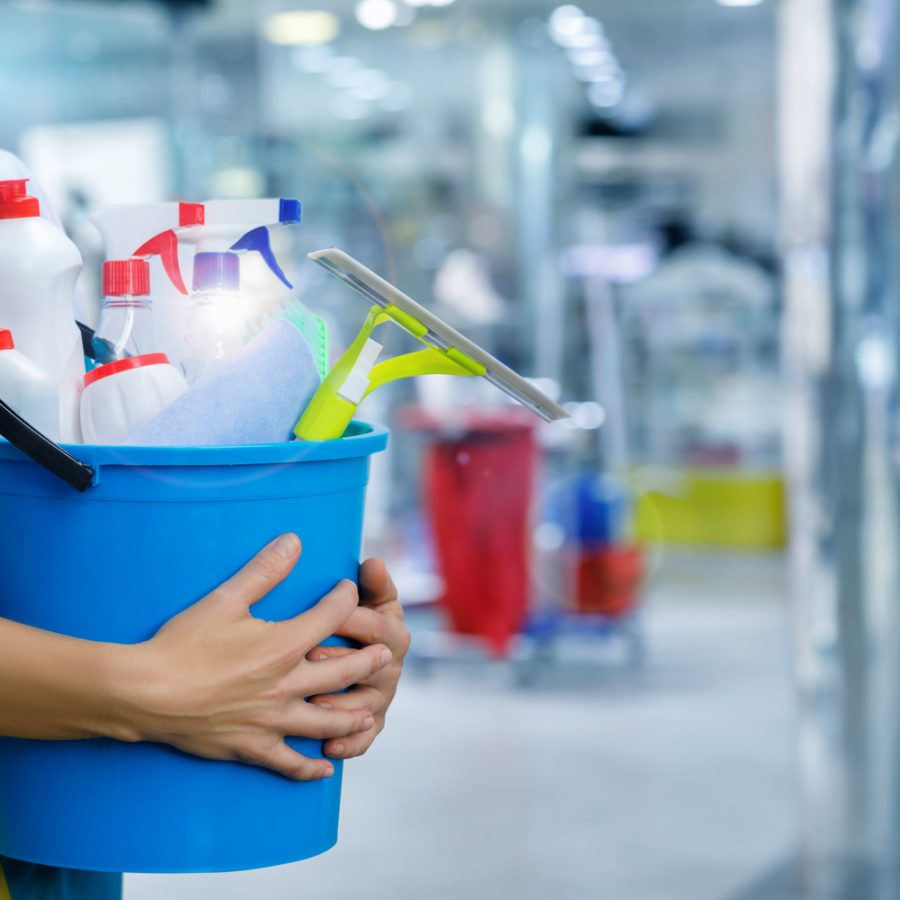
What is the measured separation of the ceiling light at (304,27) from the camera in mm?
6348

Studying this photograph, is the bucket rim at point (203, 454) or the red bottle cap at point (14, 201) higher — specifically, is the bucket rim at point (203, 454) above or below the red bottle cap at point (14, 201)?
below

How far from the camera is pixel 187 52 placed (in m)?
4.67

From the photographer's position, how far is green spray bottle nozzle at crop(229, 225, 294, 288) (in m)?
0.91

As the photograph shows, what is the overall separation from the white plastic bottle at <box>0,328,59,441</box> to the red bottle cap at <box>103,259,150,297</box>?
0.26 feet

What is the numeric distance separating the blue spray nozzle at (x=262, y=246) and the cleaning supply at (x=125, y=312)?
0.07m

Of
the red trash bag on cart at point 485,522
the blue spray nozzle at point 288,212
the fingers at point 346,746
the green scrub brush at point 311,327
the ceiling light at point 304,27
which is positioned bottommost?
the red trash bag on cart at point 485,522

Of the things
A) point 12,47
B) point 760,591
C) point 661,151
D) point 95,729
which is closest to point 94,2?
point 12,47

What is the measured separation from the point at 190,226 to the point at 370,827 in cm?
233

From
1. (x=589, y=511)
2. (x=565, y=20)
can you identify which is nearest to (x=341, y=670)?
(x=589, y=511)

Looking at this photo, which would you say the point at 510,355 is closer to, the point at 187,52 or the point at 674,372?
the point at 674,372

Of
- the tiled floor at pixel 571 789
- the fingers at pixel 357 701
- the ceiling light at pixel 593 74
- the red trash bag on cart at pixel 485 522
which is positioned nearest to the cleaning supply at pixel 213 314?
the fingers at pixel 357 701

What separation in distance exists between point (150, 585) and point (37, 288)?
0.67ft

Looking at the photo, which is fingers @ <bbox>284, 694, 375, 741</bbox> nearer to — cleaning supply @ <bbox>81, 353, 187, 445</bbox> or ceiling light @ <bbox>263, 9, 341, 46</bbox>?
cleaning supply @ <bbox>81, 353, 187, 445</bbox>

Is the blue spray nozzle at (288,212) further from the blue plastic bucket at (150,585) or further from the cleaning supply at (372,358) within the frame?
the blue plastic bucket at (150,585)
